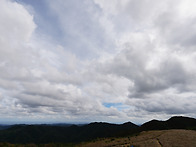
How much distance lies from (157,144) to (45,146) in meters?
40.5

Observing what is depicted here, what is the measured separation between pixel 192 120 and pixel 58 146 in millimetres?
127591

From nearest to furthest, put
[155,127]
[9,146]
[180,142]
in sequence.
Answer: [180,142], [9,146], [155,127]

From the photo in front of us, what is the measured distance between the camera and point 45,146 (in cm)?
5153

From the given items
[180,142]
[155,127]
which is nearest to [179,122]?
[155,127]

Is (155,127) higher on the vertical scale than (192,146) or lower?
higher

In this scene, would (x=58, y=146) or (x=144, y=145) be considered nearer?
(x=144, y=145)

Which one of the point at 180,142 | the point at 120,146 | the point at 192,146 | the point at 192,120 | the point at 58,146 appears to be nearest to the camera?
the point at 192,146

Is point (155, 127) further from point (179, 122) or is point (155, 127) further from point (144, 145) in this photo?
point (144, 145)

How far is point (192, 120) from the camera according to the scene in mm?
127438

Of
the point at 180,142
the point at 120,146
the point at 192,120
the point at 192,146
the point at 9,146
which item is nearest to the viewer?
the point at 192,146

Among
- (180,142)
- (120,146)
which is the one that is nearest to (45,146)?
(120,146)

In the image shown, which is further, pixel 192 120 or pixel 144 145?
pixel 192 120

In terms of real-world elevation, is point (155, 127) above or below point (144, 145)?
above

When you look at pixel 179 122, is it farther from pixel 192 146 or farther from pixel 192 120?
pixel 192 146
